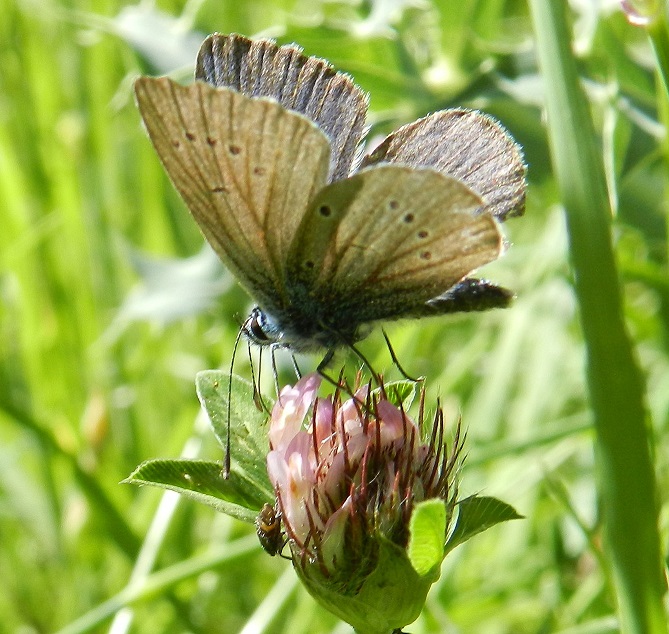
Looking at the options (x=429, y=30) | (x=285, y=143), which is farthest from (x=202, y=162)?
(x=429, y=30)

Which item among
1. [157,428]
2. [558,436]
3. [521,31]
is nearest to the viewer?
[558,436]

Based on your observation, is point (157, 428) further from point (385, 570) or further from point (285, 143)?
point (385, 570)

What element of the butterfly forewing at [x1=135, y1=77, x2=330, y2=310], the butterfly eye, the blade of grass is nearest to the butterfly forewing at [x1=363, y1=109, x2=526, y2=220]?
the butterfly forewing at [x1=135, y1=77, x2=330, y2=310]

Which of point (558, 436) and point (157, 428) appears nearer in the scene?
point (558, 436)

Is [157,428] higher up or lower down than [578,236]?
lower down

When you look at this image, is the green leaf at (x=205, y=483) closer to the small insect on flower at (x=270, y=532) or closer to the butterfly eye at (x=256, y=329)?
the small insect on flower at (x=270, y=532)

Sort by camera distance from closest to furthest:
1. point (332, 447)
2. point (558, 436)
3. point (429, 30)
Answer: point (332, 447) < point (558, 436) < point (429, 30)

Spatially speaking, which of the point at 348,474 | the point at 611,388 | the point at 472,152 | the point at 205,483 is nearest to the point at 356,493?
the point at 348,474

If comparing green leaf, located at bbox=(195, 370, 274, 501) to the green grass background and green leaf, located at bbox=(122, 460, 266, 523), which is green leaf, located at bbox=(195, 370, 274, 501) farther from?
the green grass background
